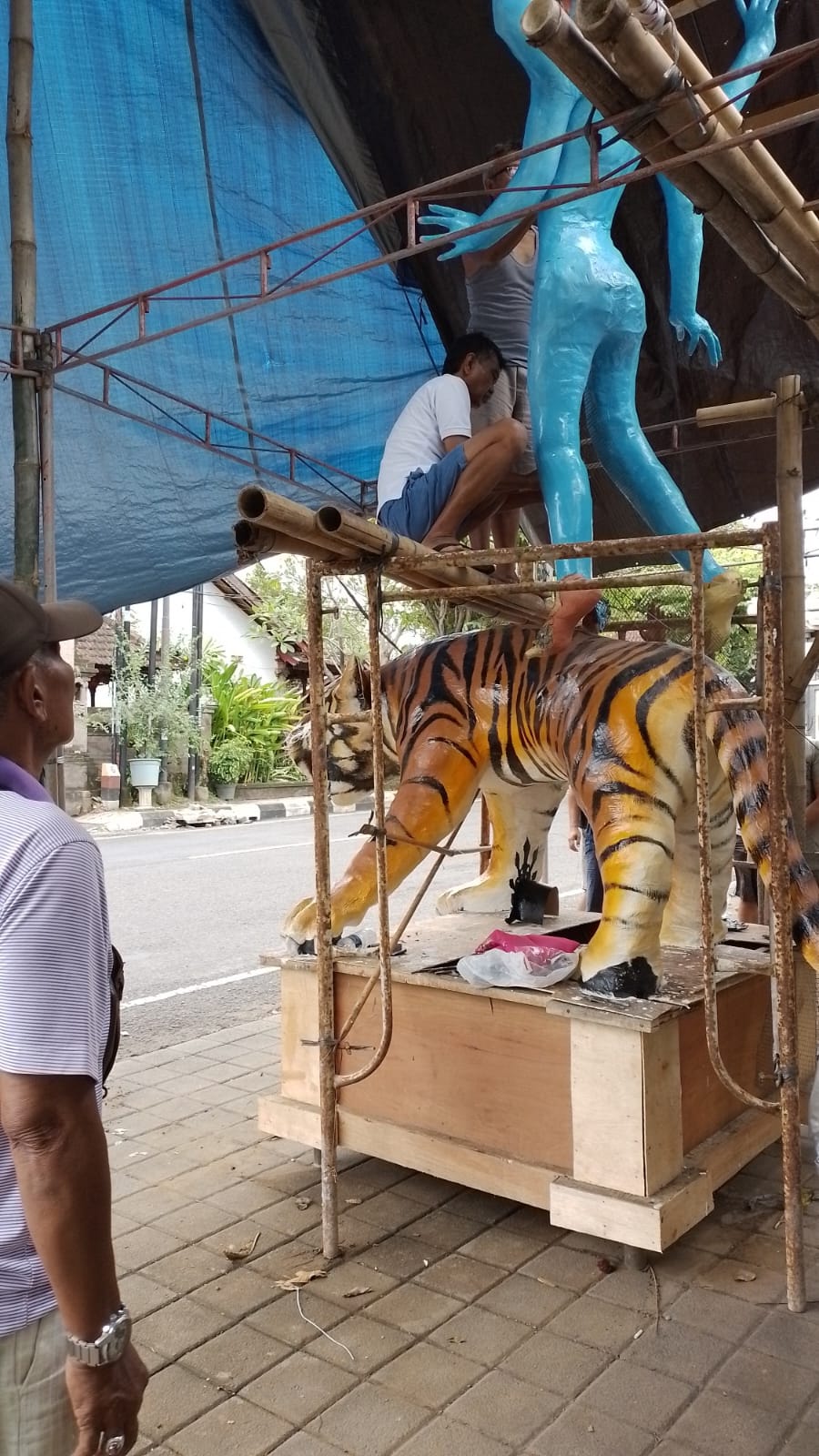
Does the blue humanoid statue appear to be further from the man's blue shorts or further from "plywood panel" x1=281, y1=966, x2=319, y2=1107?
"plywood panel" x1=281, y1=966, x2=319, y2=1107

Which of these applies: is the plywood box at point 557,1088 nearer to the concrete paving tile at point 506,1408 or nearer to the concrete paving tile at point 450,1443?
the concrete paving tile at point 506,1408

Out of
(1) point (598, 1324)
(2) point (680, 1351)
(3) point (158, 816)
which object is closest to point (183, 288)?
(1) point (598, 1324)

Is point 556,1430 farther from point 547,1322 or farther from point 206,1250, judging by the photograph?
point 206,1250

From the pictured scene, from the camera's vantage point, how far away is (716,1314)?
248cm

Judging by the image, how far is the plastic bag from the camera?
9.77 ft

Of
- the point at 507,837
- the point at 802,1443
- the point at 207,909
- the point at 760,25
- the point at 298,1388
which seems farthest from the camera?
the point at 207,909

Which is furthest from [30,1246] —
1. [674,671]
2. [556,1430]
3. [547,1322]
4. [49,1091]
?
[674,671]

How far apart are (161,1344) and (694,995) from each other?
170 centimetres

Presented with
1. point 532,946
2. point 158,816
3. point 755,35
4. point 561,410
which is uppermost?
point 755,35

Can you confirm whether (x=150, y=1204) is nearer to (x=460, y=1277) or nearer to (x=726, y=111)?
(x=460, y=1277)

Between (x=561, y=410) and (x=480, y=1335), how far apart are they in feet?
9.29

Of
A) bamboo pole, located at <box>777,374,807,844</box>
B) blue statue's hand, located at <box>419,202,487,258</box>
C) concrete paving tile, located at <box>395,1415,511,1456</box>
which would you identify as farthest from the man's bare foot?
concrete paving tile, located at <box>395,1415,511,1456</box>

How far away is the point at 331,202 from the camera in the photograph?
4.46 meters

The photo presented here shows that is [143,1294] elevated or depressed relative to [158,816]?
depressed
